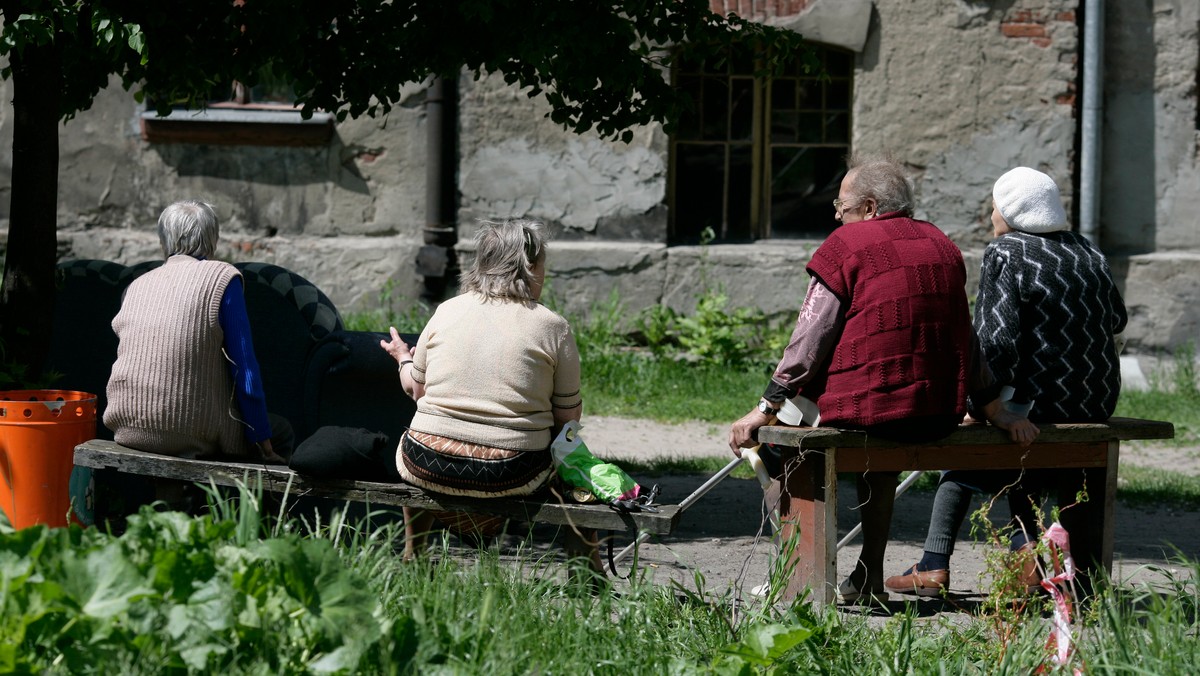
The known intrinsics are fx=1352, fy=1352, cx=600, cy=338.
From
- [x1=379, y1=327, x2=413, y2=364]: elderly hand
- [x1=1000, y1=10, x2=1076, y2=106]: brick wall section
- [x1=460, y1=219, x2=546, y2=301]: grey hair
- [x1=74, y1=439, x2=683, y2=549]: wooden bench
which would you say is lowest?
[x1=74, y1=439, x2=683, y2=549]: wooden bench

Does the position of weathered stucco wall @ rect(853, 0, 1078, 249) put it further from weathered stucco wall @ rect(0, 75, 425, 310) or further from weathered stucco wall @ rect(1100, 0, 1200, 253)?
weathered stucco wall @ rect(0, 75, 425, 310)

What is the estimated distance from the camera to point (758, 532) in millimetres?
4727

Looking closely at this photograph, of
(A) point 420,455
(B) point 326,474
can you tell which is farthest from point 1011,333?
(B) point 326,474

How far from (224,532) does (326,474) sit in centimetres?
114

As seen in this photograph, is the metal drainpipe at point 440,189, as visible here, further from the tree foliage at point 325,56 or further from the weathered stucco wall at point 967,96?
the tree foliage at point 325,56

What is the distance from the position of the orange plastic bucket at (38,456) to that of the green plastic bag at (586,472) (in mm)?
1744

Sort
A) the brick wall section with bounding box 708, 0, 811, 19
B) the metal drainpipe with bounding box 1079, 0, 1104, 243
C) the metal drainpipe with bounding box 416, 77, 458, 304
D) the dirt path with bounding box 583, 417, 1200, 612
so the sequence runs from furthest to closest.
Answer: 1. the metal drainpipe with bounding box 416, 77, 458, 304
2. the brick wall section with bounding box 708, 0, 811, 19
3. the metal drainpipe with bounding box 1079, 0, 1104, 243
4. the dirt path with bounding box 583, 417, 1200, 612

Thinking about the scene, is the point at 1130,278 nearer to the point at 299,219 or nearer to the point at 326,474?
the point at 299,219

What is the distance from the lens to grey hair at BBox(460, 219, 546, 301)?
4184 millimetres

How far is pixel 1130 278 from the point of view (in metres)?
9.72

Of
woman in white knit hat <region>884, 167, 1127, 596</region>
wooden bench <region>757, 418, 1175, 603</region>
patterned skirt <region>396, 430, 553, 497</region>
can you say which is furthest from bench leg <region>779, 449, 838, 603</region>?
patterned skirt <region>396, 430, 553, 497</region>

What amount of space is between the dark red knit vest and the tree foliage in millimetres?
1417

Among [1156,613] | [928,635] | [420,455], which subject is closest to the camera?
[1156,613]

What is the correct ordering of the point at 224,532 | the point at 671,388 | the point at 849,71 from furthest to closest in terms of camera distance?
1. the point at 849,71
2. the point at 671,388
3. the point at 224,532
